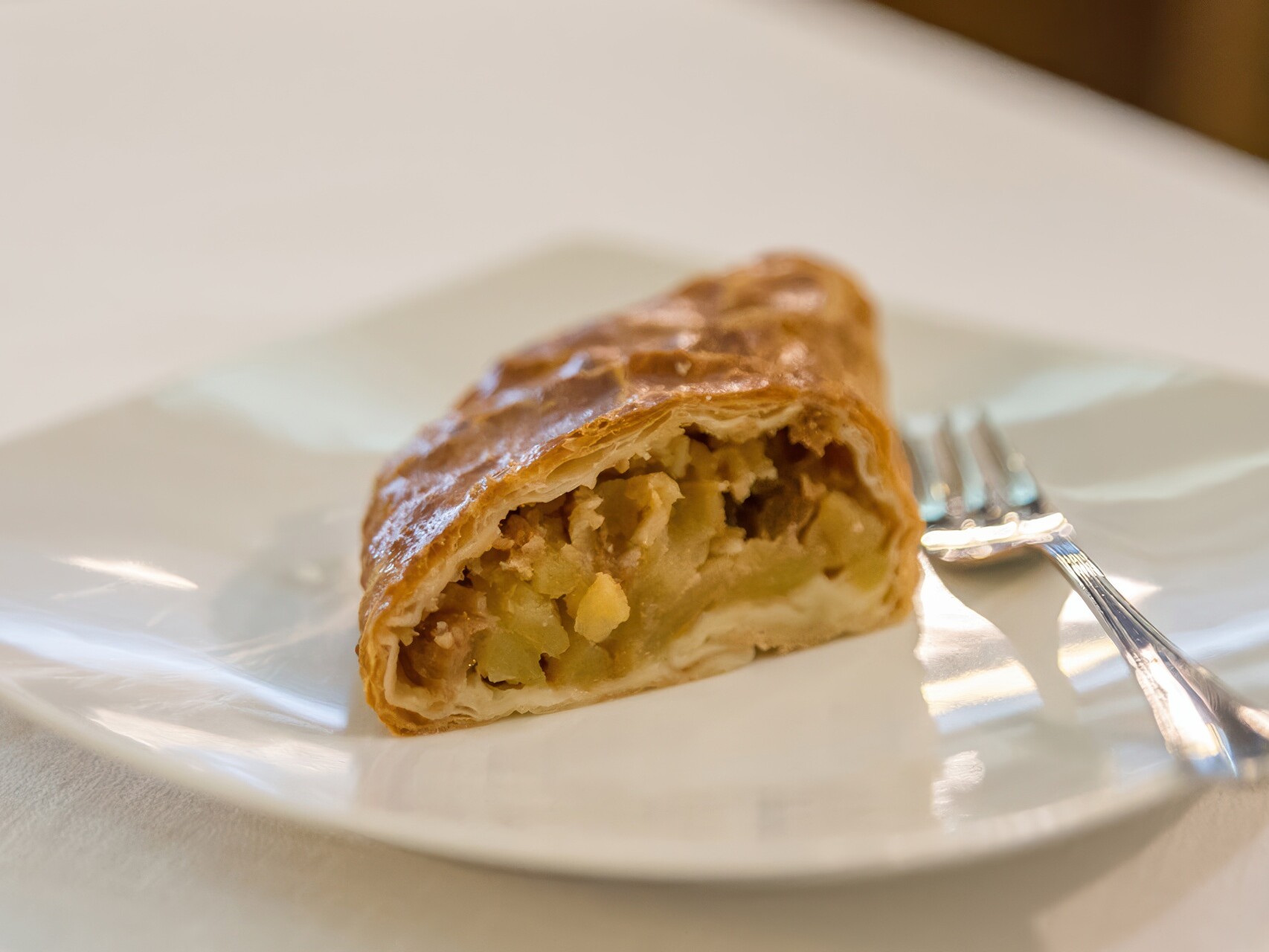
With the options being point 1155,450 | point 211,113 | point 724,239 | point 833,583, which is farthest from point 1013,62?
point 833,583

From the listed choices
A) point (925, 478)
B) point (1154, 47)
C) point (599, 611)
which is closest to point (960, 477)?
point (925, 478)

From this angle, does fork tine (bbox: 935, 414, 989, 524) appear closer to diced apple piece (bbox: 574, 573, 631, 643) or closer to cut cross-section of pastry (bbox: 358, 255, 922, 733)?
cut cross-section of pastry (bbox: 358, 255, 922, 733)

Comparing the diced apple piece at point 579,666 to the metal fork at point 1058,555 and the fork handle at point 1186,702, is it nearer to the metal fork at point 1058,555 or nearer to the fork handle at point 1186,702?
the metal fork at point 1058,555

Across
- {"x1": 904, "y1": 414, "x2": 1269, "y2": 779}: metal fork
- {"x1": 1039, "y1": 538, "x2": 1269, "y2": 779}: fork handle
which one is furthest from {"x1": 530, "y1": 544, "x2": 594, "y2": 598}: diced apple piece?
{"x1": 1039, "y1": 538, "x2": 1269, "y2": 779}: fork handle

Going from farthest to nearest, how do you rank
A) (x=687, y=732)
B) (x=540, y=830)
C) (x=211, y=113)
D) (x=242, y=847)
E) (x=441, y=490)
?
1. (x=211, y=113)
2. (x=441, y=490)
3. (x=687, y=732)
4. (x=242, y=847)
5. (x=540, y=830)

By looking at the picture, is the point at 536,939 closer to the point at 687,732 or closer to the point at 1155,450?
the point at 687,732

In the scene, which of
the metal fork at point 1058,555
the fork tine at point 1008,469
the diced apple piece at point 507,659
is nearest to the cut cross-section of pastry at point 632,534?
the diced apple piece at point 507,659

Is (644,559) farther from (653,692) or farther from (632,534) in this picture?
(653,692)

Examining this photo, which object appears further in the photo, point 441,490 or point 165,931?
point 441,490

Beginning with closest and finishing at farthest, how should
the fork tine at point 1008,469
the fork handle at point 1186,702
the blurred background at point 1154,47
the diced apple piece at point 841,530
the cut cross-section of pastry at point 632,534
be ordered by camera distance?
the fork handle at point 1186,702, the cut cross-section of pastry at point 632,534, the diced apple piece at point 841,530, the fork tine at point 1008,469, the blurred background at point 1154,47
